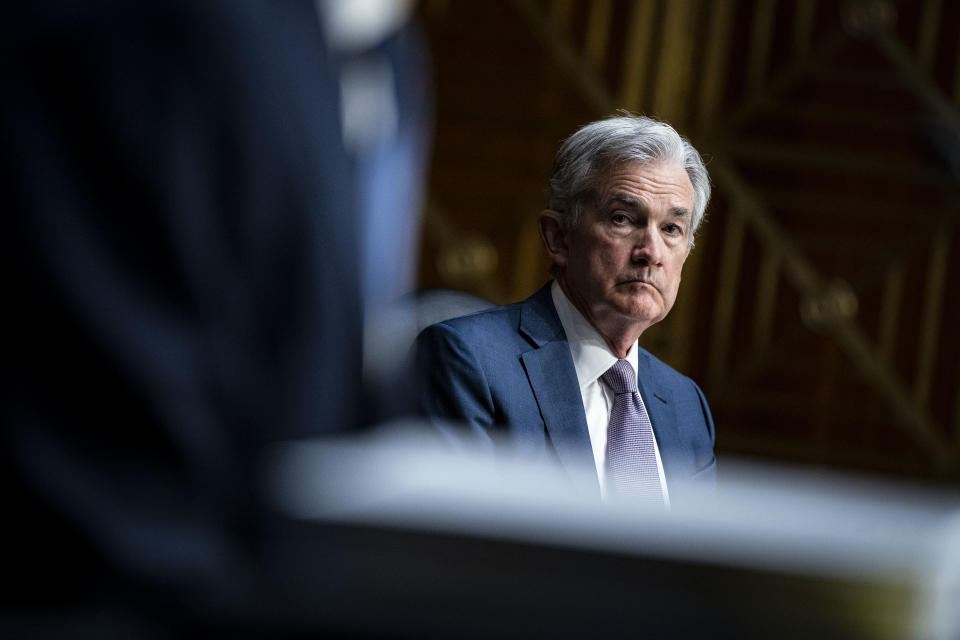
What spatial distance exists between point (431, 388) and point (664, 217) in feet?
1.43

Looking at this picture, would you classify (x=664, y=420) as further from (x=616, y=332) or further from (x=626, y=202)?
(x=626, y=202)

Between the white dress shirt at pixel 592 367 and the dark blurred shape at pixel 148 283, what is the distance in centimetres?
112

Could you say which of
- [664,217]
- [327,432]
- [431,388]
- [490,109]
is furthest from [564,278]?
[490,109]

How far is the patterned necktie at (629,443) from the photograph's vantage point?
146 centimetres

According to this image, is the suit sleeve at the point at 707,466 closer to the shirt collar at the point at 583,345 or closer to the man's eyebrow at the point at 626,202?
the shirt collar at the point at 583,345

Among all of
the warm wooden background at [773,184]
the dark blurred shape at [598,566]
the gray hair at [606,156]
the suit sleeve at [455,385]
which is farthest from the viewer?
the warm wooden background at [773,184]

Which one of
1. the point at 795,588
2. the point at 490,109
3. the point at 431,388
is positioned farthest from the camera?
the point at 490,109

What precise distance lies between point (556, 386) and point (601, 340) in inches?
5.7

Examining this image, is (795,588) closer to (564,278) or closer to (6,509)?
(6,509)

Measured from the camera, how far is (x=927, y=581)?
1.10ft

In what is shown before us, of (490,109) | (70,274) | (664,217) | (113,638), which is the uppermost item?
(490,109)

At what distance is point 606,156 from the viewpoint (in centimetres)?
167

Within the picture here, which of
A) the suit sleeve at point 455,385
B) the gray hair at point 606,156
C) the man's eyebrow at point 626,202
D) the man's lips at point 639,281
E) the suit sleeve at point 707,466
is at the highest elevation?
the gray hair at point 606,156

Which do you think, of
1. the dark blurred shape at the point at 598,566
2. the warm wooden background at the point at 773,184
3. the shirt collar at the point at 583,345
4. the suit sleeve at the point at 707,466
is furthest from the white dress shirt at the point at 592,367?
the warm wooden background at the point at 773,184
